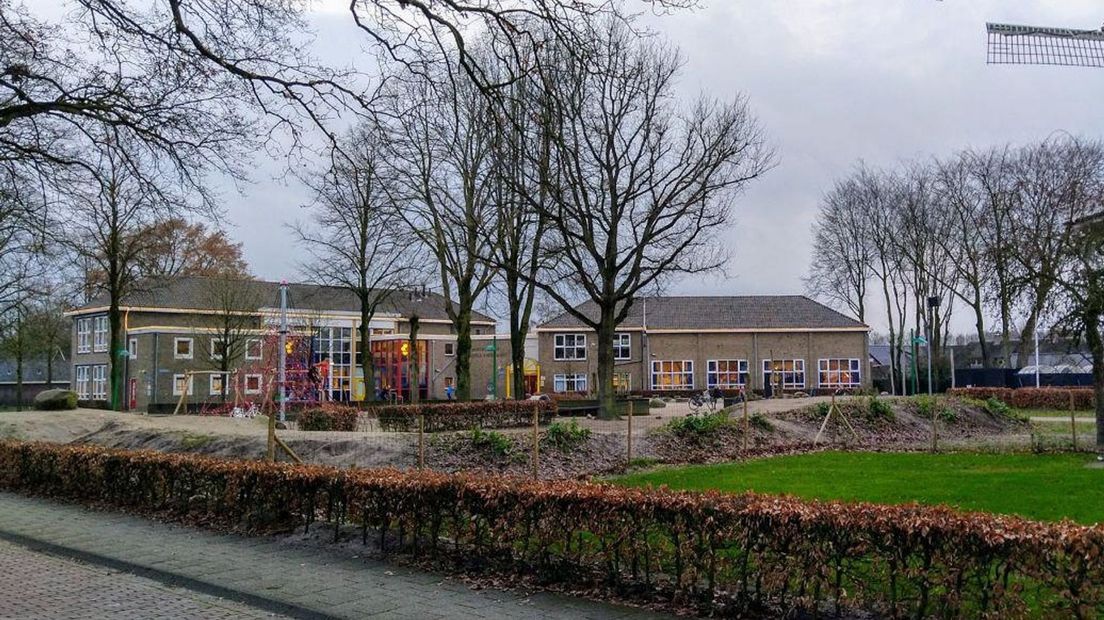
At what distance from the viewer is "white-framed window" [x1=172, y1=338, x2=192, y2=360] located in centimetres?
5755

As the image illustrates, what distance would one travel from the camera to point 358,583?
9242 mm

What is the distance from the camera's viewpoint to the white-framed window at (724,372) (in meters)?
67.7

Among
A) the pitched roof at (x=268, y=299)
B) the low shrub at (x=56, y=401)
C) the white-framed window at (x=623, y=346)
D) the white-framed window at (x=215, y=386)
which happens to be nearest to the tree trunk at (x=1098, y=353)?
the low shrub at (x=56, y=401)

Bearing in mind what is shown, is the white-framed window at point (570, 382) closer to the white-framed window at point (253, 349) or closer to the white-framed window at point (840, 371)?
the white-framed window at point (840, 371)

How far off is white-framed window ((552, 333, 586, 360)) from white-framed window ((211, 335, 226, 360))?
909 inches

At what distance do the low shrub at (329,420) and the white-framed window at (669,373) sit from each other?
42.1 metres

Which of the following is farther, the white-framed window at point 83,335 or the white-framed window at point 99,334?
the white-framed window at point 83,335

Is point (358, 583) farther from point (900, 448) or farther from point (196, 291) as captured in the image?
point (196, 291)

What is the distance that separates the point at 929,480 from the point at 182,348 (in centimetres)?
5103

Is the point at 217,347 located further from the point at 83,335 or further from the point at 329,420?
the point at 329,420

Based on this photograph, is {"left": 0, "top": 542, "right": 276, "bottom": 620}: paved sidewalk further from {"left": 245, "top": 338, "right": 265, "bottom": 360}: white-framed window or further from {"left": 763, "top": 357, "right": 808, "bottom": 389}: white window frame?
{"left": 763, "top": 357, "right": 808, "bottom": 389}: white window frame

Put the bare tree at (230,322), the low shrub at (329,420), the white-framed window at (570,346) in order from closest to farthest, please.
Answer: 1. the low shrub at (329,420)
2. the bare tree at (230,322)
3. the white-framed window at (570,346)

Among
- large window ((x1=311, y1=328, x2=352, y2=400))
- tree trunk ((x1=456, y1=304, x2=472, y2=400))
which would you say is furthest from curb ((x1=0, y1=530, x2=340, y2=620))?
large window ((x1=311, y1=328, x2=352, y2=400))

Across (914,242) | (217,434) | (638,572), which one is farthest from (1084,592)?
(914,242)
